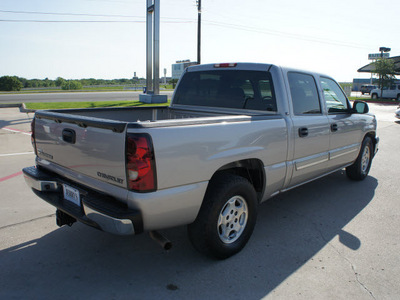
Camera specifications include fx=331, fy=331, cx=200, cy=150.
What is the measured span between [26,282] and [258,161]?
2324 millimetres

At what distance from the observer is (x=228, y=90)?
406 centimetres

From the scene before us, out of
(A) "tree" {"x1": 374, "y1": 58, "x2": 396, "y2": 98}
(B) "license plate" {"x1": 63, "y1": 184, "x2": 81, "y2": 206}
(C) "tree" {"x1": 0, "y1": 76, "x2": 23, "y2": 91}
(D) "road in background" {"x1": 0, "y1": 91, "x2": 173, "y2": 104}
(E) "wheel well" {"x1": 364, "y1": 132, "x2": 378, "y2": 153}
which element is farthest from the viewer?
A: (C) "tree" {"x1": 0, "y1": 76, "x2": 23, "y2": 91}

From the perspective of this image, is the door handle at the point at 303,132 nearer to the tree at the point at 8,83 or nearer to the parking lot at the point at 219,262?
the parking lot at the point at 219,262

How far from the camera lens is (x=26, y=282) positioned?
273 cm

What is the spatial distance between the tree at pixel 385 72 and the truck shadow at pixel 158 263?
37523 millimetres

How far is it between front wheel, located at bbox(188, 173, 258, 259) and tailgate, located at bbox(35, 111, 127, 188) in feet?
2.64

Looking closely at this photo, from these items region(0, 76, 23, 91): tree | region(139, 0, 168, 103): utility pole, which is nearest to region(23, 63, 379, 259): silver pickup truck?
region(139, 0, 168, 103): utility pole

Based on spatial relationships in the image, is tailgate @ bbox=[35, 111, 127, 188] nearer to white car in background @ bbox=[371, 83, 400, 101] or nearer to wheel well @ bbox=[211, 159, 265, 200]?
wheel well @ bbox=[211, 159, 265, 200]

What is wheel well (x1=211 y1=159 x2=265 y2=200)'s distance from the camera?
10.8ft

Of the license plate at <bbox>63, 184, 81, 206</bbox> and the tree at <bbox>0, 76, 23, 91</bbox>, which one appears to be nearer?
the license plate at <bbox>63, 184, 81, 206</bbox>

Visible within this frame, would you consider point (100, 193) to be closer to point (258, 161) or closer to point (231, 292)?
point (231, 292)

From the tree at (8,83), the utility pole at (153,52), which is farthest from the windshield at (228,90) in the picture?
the tree at (8,83)

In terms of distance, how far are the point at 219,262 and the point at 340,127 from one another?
8.71ft

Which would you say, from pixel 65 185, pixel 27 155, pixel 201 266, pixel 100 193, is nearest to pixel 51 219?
pixel 65 185
